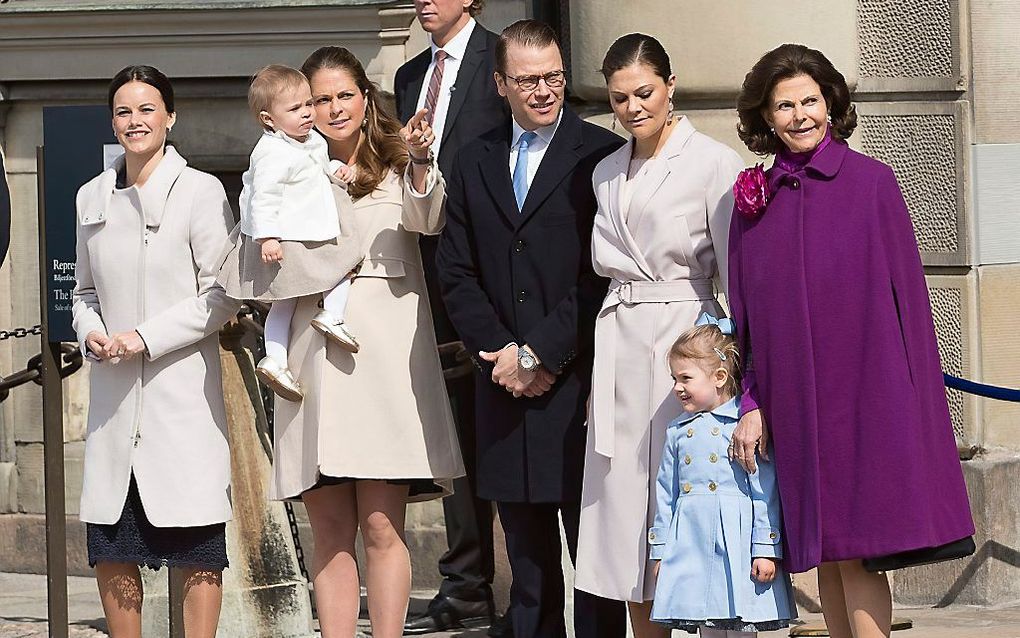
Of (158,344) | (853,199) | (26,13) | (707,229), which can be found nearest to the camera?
(853,199)

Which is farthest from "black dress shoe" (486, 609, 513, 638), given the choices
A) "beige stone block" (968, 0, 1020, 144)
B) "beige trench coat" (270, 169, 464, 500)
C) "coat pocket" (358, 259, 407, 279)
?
"beige stone block" (968, 0, 1020, 144)

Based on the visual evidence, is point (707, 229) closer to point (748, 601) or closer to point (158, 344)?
point (748, 601)

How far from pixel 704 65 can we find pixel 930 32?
3.21 ft

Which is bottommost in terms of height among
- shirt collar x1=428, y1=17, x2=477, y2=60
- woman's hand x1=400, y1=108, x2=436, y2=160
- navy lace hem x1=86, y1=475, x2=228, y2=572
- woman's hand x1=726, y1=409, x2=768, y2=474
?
navy lace hem x1=86, y1=475, x2=228, y2=572

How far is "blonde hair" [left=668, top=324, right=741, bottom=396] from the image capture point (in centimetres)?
479

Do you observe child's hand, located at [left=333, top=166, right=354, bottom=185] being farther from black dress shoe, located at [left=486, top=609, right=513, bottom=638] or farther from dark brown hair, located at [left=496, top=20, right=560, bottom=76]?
black dress shoe, located at [left=486, top=609, right=513, bottom=638]

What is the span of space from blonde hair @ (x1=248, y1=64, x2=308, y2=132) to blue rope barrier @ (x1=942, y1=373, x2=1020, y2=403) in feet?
8.59

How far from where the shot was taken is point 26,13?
870 centimetres

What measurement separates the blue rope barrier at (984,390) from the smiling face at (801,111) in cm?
195

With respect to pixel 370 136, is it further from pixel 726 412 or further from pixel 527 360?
pixel 726 412

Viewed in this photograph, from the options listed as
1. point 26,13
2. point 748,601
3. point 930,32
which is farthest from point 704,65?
point 26,13

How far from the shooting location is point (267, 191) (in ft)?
17.0

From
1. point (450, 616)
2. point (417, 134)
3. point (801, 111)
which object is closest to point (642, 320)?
point (801, 111)

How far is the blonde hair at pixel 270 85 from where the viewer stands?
5.21 meters
